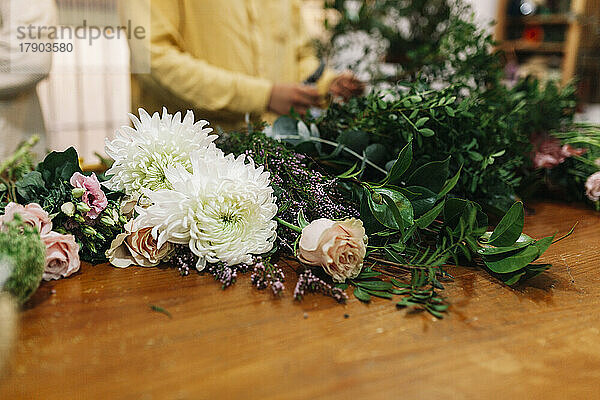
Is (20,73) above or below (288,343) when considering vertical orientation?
above

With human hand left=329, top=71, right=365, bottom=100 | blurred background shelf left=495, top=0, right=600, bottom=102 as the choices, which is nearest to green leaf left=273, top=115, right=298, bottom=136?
human hand left=329, top=71, right=365, bottom=100

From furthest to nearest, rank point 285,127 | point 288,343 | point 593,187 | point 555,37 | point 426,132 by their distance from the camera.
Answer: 1. point 555,37
2. point 593,187
3. point 285,127
4. point 426,132
5. point 288,343

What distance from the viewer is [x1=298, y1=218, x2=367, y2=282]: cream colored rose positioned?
1.71 feet

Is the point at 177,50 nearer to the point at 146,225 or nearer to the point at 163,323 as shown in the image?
the point at 146,225

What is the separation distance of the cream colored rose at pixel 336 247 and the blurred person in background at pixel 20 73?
2.16 ft

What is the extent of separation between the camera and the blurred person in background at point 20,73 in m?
0.86

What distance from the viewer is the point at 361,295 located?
52cm

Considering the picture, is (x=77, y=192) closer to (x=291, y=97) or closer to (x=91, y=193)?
(x=91, y=193)

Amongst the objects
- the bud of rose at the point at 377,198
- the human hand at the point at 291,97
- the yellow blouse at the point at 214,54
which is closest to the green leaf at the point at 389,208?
the bud of rose at the point at 377,198

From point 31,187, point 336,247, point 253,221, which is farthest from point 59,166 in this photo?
point 336,247

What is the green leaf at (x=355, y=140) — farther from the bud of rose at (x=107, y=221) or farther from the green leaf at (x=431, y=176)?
the bud of rose at (x=107, y=221)

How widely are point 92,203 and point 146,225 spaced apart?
8cm

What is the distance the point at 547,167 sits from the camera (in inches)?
37.8

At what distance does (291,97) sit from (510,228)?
0.85 meters
